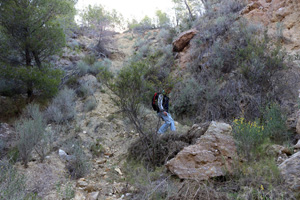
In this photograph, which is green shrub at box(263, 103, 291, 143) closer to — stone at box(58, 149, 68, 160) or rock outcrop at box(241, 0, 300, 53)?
rock outcrop at box(241, 0, 300, 53)

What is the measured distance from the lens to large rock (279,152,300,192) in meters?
2.56

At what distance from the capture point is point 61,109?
26.9ft

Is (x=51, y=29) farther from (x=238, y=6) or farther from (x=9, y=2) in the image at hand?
(x=238, y=6)

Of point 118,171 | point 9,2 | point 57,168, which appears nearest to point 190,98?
point 118,171

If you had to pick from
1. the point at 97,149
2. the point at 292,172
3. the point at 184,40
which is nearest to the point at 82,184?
the point at 97,149

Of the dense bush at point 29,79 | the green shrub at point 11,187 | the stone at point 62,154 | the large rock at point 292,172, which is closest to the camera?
the large rock at point 292,172

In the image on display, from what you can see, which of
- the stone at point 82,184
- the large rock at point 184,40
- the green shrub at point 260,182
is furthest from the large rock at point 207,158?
the large rock at point 184,40

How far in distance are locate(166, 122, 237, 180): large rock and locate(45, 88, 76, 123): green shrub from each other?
17.7 ft

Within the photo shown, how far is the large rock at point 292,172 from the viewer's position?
101 inches

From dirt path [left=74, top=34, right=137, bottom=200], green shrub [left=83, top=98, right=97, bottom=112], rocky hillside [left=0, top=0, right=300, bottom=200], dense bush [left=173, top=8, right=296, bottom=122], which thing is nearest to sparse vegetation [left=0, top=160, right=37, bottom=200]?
rocky hillside [left=0, top=0, right=300, bottom=200]

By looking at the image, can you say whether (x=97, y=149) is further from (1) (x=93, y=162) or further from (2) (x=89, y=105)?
(2) (x=89, y=105)

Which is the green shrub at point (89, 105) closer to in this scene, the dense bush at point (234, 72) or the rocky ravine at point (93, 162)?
the rocky ravine at point (93, 162)

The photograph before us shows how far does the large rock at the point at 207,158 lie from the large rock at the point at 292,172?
0.81 metres

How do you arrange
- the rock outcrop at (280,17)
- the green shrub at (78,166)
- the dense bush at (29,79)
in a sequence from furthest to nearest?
1. the rock outcrop at (280,17)
2. the dense bush at (29,79)
3. the green shrub at (78,166)
